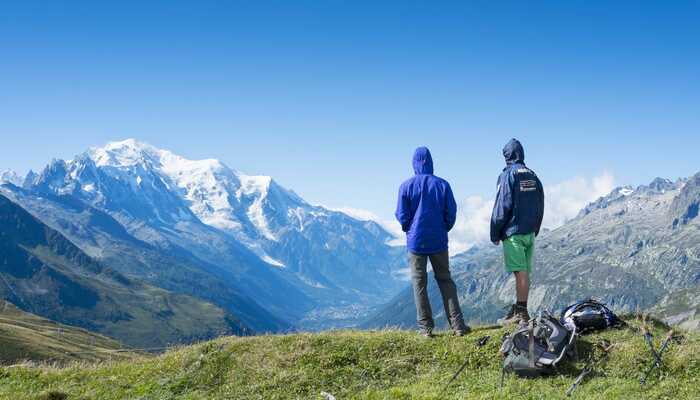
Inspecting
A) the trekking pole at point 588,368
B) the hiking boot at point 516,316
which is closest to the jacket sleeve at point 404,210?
the hiking boot at point 516,316

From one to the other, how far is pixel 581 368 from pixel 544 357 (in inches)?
42.3

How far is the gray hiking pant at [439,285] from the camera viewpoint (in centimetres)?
1742

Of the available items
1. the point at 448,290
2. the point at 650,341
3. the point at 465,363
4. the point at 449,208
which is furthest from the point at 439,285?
the point at 650,341

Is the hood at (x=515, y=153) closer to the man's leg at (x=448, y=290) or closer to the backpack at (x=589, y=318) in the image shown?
the man's leg at (x=448, y=290)

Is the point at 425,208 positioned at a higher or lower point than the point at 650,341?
higher

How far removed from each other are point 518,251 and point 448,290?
8.05 ft

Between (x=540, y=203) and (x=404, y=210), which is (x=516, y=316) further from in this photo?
(x=404, y=210)

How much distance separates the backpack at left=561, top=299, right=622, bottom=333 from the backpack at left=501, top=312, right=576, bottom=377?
1.39 meters

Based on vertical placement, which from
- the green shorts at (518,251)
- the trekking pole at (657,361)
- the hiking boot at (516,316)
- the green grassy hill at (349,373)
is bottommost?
the green grassy hill at (349,373)

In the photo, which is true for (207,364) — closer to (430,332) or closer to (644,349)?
(430,332)

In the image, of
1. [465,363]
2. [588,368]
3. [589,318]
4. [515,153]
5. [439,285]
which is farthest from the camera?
[515,153]

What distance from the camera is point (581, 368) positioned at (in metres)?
14.4

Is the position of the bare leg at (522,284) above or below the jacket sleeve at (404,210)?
below

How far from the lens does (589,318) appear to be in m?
16.4
